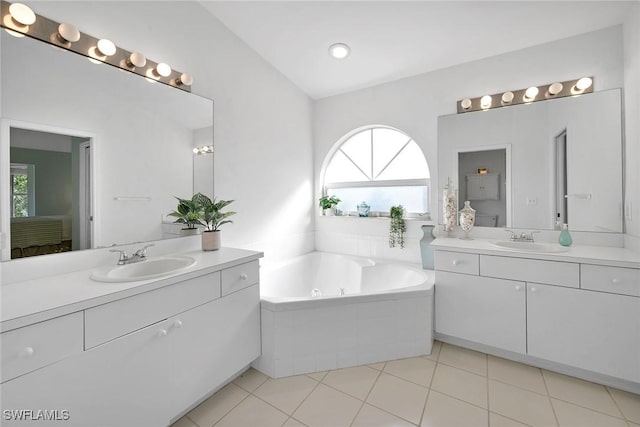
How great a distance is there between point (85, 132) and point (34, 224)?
54 centimetres

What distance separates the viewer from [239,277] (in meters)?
1.75

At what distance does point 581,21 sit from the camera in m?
2.01

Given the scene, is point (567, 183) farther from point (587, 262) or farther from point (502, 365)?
point (502, 365)

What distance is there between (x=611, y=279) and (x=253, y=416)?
2.23 m

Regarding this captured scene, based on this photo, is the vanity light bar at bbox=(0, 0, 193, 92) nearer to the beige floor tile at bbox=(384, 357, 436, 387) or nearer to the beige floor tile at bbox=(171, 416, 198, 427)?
the beige floor tile at bbox=(171, 416, 198, 427)

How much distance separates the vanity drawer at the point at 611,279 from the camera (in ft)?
5.27

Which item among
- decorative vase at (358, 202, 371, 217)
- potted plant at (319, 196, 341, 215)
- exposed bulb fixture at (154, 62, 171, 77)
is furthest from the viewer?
potted plant at (319, 196, 341, 215)

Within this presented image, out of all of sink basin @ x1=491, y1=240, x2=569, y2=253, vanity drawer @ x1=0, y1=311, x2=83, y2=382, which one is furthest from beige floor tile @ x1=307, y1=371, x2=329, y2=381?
sink basin @ x1=491, y1=240, x2=569, y2=253

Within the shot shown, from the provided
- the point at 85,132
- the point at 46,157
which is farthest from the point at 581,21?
the point at 46,157

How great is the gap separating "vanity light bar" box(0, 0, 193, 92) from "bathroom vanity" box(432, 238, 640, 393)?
2383 mm

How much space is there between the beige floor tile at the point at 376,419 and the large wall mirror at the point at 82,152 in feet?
5.57

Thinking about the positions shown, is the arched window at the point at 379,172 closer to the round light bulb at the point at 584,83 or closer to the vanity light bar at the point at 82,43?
the round light bulb at the point at 584,83

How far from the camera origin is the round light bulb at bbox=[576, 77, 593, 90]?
210 cm

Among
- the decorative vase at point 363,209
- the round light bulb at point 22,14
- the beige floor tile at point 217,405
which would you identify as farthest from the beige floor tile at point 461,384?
the round light bulb at point 22,14
